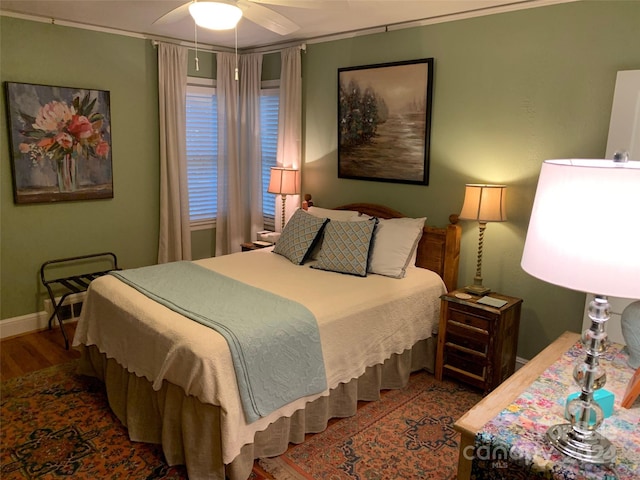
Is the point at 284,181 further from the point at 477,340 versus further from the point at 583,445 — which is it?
the point at 583,445

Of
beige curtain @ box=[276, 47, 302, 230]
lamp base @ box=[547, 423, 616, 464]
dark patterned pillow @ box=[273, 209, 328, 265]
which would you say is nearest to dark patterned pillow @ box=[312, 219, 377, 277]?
dark patterned pillow @ box=[273, 209, 328, 265]

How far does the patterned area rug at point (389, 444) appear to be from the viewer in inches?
94.0

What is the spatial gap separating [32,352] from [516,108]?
3.97 metres

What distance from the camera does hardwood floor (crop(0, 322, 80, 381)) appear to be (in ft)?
11.1

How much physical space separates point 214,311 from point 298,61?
285cm

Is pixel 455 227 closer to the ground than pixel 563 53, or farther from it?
closer to the ground

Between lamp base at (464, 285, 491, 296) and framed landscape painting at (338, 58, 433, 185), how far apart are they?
0.93 m

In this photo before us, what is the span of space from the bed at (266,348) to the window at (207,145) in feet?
4.67

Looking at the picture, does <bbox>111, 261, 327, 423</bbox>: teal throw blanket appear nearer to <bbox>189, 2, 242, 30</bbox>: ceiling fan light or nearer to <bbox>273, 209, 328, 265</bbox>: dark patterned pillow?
<bbox>273, 209, 328, 265</bbox>: dark patterned pillow

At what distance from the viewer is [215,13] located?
2340 millimetres

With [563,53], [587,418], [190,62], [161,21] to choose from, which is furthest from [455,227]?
[190,62]

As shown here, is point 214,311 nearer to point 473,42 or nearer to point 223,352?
point 223,352

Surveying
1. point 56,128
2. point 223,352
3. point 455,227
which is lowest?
point 223,352

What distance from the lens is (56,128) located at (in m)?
3.91
